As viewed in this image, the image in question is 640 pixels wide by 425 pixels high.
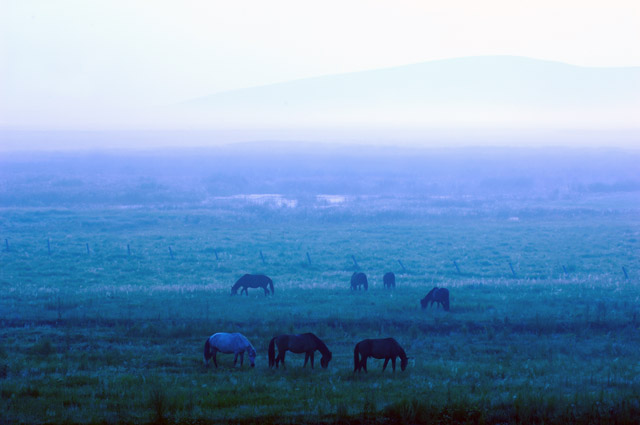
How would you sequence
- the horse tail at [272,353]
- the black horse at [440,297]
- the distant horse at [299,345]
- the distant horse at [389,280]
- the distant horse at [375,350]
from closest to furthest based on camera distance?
the distant horse at [375,350], the horse tail at [272,353], the distant horse at [299,345], the black horse at [440,297], the distant horse at [389,280]

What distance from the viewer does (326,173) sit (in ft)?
458

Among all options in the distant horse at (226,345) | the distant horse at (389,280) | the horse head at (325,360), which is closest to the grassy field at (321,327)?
the horse head at (325,360)

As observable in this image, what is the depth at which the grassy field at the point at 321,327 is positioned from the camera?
11688 millimetres

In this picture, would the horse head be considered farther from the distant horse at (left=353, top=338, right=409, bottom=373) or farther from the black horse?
the black horse

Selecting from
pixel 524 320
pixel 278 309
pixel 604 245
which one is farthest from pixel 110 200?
pixel 524 320

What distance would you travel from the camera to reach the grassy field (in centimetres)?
1169

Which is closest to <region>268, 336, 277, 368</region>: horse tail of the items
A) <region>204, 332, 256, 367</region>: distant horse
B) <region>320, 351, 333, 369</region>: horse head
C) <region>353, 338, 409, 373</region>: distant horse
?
<region>204, 332, 256, 367</region>: distant horse

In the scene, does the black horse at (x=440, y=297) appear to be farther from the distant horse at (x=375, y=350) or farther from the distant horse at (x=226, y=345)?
the distant horse at (x=226, y=345)

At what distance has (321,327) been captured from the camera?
21234mm

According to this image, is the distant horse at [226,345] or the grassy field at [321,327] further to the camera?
the distant horse at [226,345]

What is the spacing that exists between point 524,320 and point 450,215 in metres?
48.9

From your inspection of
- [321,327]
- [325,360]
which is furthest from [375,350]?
[321,327]

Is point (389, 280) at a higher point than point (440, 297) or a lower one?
lower

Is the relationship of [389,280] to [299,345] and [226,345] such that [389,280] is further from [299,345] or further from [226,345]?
[226,345]
